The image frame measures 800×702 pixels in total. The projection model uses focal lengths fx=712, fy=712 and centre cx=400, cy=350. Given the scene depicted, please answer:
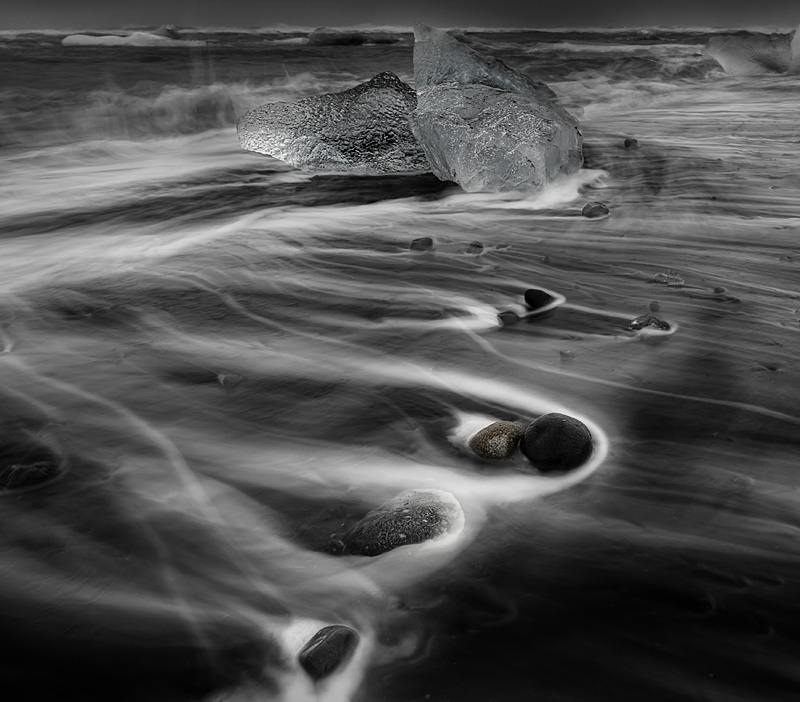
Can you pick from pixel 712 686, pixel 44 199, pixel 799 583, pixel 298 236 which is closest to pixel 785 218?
pixel 298 236

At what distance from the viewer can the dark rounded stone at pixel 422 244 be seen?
4.29m

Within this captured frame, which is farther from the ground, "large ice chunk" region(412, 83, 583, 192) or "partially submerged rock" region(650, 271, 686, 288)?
"large ice chunk" region(412, 83, 583, 192)

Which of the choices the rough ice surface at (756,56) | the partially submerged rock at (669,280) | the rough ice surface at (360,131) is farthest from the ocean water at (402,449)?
the rough ice surface at (756,56)

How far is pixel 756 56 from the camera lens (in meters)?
16.6

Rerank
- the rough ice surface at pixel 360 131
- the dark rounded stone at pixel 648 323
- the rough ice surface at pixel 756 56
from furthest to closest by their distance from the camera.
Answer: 1. the rough ice surface at pixel 756 56
2. the rough ice surface at pixel 360 131
3. the dark rounded stone at pixel 648 323

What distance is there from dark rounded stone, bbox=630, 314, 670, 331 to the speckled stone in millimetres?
1058

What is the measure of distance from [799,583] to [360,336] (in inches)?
75.8

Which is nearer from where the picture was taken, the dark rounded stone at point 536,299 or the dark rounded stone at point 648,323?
the dark rounded stone at point 648,323

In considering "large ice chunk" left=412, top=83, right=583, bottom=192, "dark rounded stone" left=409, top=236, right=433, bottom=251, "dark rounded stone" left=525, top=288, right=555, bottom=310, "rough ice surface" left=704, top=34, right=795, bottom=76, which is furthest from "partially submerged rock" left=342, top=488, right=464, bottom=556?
"rough ice surface" left=704, top=34, right=795, bottom=76

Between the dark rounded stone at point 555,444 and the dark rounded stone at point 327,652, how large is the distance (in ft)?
2.62

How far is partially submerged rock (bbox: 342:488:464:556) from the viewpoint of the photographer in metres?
1.75

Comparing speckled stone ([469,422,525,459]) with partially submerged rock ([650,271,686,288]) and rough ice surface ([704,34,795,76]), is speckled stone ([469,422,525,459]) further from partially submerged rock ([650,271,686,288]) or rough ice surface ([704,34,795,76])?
rough ice surface ([704,34,795,76])

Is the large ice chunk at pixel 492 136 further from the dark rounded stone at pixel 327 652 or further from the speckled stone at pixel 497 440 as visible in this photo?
the dark rounded stone at pixel 327 652

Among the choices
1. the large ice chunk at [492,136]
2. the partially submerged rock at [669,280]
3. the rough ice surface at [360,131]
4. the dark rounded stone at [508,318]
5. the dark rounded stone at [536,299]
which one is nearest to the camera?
the dark rounded stone at [508,318]
